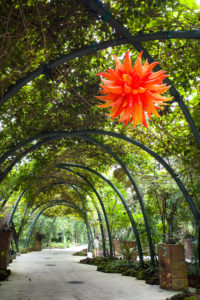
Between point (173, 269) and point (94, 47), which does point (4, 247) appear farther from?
point (94, 47)

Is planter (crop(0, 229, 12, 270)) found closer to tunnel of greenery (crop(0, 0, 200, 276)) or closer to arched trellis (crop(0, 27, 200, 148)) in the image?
tunnel of greenery (crop(0, 0, 200, 276))

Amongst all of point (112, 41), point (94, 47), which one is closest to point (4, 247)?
point (94, 47)

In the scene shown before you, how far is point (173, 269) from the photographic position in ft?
13.0

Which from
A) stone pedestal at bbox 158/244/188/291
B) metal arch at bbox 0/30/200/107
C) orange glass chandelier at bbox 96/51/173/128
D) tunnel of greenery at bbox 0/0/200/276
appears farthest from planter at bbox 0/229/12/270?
orange glass chandelier at bbox 96/51/173/128

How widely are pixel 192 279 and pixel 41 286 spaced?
2.97 m

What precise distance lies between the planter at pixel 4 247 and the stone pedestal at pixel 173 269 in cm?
393

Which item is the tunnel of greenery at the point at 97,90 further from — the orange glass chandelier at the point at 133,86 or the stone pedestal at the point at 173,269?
the orange glass chandelier at the point at 133,86

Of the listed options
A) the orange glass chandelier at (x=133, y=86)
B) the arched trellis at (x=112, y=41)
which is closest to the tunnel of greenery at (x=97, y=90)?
the arched trellis at (x=112, y=41)

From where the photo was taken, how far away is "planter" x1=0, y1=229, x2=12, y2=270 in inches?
227

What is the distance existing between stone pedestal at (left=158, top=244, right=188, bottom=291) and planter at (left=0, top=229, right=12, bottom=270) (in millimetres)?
3933

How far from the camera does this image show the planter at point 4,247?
5754 mm

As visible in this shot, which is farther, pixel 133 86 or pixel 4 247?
pixel 4 247

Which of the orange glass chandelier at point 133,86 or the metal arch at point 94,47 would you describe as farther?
the metal arch at point 94,47

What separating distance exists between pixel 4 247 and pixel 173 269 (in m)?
4.33
